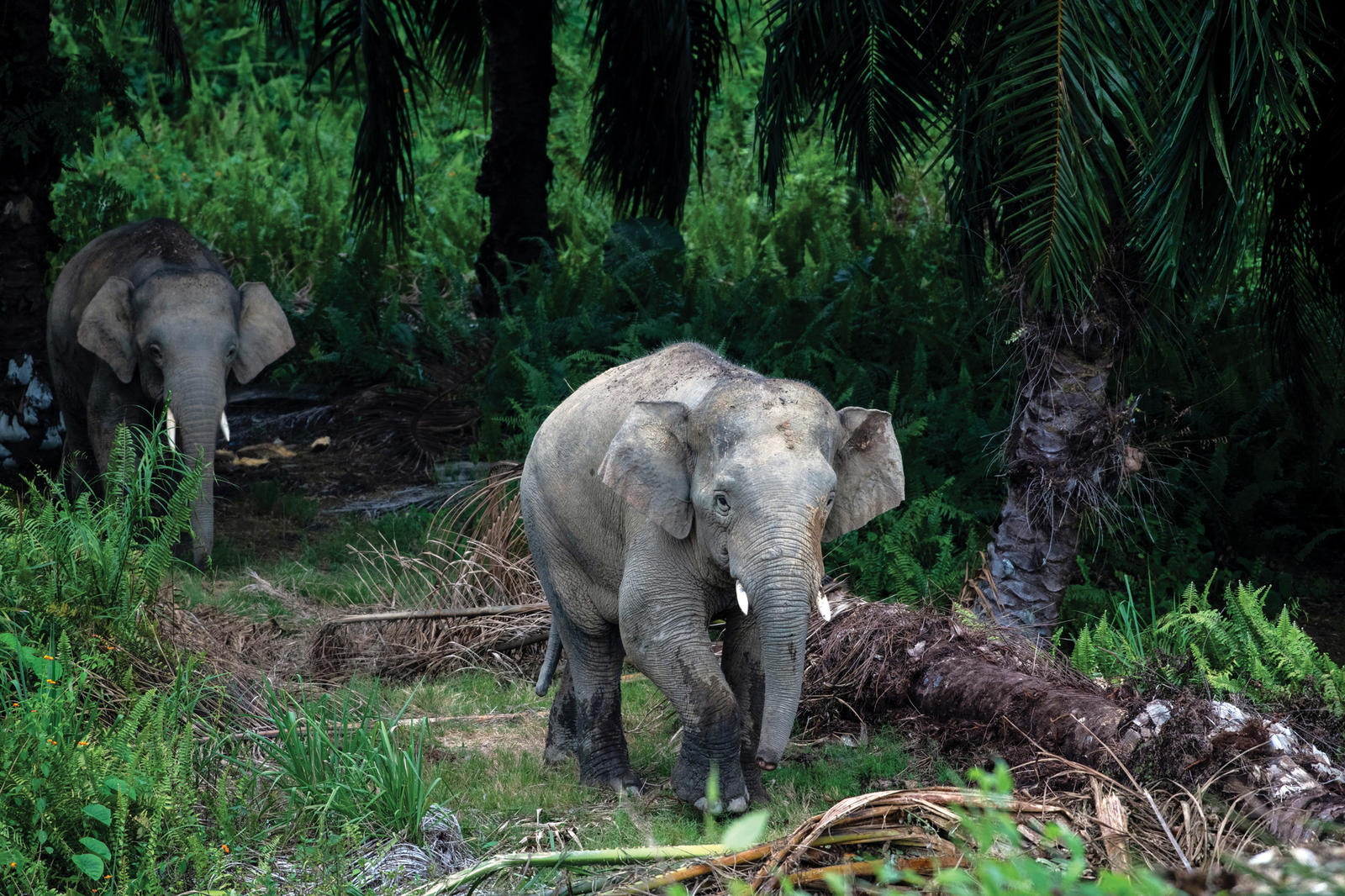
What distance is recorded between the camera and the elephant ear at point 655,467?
5.05 metres

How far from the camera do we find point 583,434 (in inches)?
223

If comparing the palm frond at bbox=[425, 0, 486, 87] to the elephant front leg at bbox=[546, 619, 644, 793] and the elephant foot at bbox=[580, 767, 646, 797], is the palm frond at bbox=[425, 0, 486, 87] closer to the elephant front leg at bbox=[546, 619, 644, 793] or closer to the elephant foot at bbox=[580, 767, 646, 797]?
the elephant front leg at bbox=[546, 619, 644, 793]

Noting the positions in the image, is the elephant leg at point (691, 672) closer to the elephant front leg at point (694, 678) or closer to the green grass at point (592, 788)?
the elephant front leg at point (694, 678)

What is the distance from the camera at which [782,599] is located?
4.61m

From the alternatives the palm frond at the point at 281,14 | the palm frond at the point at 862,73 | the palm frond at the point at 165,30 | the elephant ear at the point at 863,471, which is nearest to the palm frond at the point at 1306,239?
the palm frond at the point at 862,73

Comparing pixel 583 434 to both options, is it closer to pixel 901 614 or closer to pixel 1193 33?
pixel 901 614

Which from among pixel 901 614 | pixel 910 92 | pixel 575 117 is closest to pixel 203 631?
pixel 901 614

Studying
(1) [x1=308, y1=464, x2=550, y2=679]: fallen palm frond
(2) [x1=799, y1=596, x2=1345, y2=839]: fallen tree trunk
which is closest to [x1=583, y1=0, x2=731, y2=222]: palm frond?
(1) [x1=308, y1=464, x2=550, y2=679]: fallen palm frond

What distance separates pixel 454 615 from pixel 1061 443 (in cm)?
340

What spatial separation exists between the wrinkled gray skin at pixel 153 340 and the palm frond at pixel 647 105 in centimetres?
392

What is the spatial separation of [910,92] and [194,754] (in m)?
5.80

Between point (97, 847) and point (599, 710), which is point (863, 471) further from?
point (97, 847)

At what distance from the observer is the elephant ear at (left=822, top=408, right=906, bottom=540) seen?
5305mm

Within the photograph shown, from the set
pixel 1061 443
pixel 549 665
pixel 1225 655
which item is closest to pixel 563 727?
pixel 549 665
